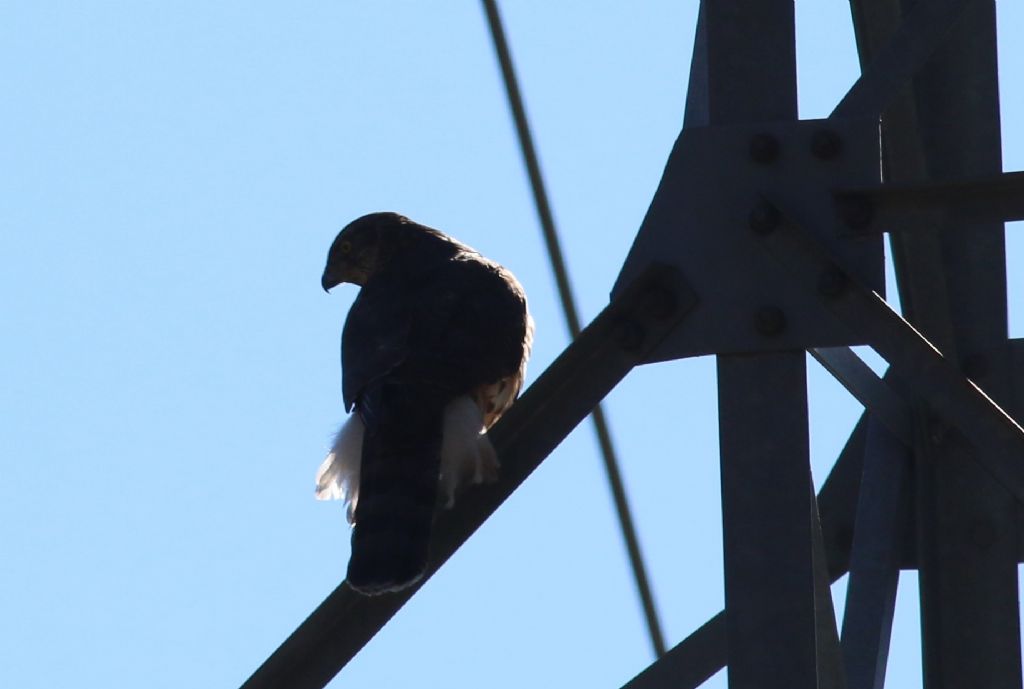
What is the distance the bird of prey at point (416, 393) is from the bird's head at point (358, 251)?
44 centimetres

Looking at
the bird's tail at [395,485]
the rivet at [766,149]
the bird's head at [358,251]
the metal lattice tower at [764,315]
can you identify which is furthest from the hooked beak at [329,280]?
the rivet at [766,149]

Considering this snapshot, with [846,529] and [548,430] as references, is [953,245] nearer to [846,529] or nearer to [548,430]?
[846,529]

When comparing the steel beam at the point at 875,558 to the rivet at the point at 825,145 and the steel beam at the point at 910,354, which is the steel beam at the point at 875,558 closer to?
the steel beam at the point at 910,354

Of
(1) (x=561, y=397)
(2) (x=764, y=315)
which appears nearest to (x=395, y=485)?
(1) (x=561, y=397)

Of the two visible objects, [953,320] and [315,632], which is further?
[953,320]

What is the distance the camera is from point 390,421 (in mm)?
4340

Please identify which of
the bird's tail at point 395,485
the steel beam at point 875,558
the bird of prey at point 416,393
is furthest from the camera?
the steel beam at point 875,558

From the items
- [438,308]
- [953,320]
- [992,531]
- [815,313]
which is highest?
[438,308]

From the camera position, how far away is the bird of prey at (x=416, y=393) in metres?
3.88

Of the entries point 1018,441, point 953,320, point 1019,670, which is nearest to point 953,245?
point 953,320

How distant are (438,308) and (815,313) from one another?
175cm

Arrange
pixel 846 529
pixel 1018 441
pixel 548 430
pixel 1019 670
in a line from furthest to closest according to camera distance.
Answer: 1. pixel 846 529
2. pixel 1019 670
3. pixel 548 430
4. pixel 1018 441

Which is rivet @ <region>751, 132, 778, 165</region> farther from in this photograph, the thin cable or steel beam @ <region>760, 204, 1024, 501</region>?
the thin cable

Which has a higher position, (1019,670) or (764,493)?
(1019,670)
